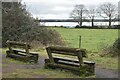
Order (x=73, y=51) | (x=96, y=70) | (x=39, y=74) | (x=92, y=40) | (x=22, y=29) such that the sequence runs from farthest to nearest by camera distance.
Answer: (x=92, y=40) → (x=22, y=29) → (x=96, y=70) → (x=39, y=74) → (x=73, y=51)

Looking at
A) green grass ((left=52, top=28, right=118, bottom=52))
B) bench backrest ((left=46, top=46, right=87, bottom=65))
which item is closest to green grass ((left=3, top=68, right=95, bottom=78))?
bench backrest ((left=46, top=46, right=87, bottom=65))

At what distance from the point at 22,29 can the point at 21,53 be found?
8885 millimetres

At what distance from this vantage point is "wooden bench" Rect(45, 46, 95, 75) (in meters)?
10.3

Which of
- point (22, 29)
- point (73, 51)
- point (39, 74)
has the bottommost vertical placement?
point (39, 74)

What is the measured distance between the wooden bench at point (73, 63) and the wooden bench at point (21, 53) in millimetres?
1789

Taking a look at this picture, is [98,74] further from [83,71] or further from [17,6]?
[17,6]

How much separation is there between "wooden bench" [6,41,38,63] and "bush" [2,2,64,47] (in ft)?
25.0

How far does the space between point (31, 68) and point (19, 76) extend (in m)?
1.98

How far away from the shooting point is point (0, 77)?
9.84 m

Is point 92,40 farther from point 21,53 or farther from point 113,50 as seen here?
point 21,53

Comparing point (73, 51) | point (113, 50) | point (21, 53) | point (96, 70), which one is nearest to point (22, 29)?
point (21, 53)

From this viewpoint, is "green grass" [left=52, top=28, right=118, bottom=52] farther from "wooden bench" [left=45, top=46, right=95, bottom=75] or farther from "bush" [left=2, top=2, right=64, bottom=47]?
"wooden bench" [left=45, top=46, right=95, bottom=75]

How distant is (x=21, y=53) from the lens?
15.0 metres

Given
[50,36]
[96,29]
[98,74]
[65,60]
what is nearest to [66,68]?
[65,60]
